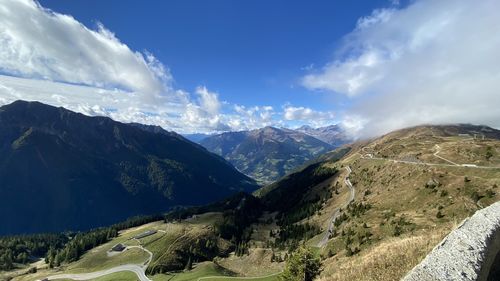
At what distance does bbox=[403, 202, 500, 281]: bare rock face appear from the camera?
1566 centimetres

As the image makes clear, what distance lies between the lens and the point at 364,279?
73.9ft

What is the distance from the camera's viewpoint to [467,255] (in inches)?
675

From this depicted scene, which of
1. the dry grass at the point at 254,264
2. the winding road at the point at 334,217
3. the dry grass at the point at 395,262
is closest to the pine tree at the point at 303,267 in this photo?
the dry grass at the point at 395,262

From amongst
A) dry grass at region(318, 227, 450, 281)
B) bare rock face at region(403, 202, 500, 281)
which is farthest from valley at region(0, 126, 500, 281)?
bare rock face at region(403, 202, 500, 281)

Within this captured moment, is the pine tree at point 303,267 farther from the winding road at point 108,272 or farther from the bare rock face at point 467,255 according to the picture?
the winding road at point 108,272

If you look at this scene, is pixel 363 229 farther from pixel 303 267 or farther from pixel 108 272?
pixel 108 272

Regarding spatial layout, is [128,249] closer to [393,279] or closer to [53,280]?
[53,280]

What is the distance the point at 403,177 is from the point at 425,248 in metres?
129

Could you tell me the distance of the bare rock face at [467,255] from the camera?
15664mm

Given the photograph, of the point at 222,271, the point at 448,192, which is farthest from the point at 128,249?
the point at 448,192

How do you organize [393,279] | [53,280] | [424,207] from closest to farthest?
[393,279], [424,207], [53,280]

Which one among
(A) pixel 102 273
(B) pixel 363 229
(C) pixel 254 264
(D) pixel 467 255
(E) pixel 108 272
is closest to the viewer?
(D) pixel 467 255

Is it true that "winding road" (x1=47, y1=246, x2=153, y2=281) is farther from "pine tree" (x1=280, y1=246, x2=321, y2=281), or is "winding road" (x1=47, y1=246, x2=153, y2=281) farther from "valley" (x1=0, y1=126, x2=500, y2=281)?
"pine tree" (x1=280, y1=246, x2=321, y2=281)

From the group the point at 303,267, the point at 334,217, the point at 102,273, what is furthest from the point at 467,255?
the point at 102,273
